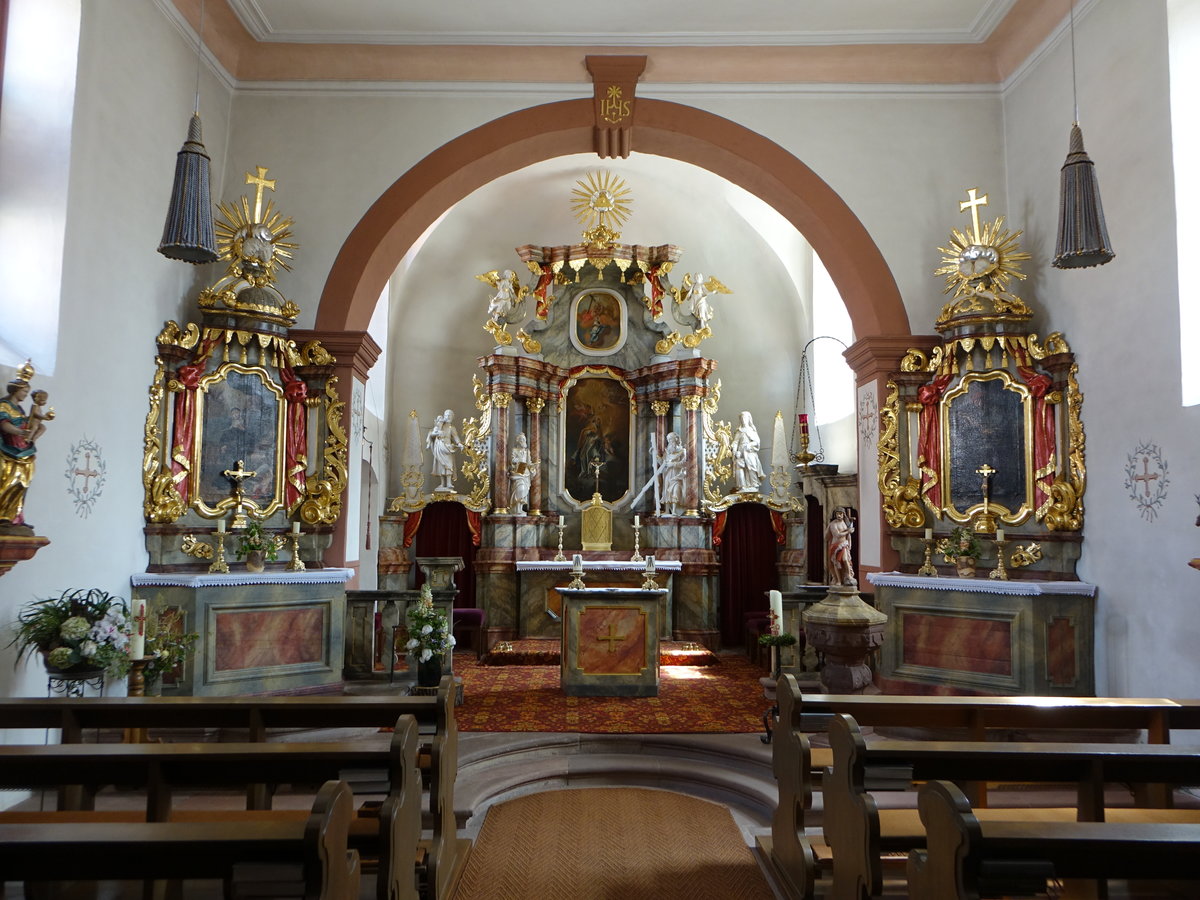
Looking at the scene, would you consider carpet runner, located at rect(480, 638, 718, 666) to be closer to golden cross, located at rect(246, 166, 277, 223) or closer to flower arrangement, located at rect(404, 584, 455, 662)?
flower arrangement, located at rect(404, 584, 455, 662)

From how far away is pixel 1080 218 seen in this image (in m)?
5.31

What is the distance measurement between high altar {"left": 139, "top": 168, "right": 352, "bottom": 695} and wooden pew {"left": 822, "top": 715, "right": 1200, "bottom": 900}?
5.10 meters

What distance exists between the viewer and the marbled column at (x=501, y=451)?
13.2 m

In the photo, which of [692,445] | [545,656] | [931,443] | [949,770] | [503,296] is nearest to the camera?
[949,770]

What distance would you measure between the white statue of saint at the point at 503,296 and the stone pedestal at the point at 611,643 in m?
6.19

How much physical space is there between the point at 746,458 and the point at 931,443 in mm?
5734

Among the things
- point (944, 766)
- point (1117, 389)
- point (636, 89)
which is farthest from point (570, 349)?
point (944, 766)

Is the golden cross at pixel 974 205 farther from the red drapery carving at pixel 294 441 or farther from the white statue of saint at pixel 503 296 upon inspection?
the white statue of saint at pixel 503 296

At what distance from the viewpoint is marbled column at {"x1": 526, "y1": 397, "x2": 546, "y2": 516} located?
13555 mm

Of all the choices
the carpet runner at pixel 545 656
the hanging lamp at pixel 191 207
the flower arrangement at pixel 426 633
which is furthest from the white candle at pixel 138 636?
the carpet runner at pixel 545 656

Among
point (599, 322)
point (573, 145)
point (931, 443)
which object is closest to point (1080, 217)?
point (931, 443)

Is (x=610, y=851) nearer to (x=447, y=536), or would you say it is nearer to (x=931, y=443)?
(x=931, y=443)

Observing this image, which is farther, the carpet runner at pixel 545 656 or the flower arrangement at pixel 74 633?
the carpet runner at pixel 545 656

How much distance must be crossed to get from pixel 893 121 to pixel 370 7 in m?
5.14
